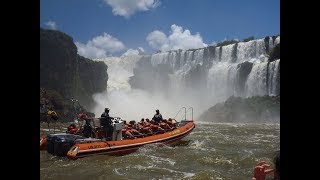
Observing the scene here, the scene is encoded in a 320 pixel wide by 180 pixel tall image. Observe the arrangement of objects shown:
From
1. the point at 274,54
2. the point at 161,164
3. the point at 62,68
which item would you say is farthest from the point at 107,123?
the point at 274,54

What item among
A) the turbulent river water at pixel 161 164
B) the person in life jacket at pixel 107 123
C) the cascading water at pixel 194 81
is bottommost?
the turbulent river water at pixel 161 164

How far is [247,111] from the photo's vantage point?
47.9 meters

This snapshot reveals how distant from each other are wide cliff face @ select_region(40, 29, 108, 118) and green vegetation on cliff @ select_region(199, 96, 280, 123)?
19.1 m

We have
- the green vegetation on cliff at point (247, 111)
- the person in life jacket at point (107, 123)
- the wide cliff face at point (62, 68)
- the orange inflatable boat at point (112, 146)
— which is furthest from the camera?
the wide cliff face at point (62, 68)

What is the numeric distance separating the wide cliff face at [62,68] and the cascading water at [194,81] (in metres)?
5.71

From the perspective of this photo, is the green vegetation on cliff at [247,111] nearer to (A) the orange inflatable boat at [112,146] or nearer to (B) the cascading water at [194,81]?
(B) the cascading water at [194,81]

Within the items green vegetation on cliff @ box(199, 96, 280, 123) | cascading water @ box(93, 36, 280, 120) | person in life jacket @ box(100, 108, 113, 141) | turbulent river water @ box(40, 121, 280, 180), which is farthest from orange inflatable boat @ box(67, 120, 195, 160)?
cascading water @ box(93, 36, 280, 120)

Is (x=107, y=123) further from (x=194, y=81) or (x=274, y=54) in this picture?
(x=194, y=81)

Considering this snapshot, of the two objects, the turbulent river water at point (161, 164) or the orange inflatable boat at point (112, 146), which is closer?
the turbulent river water at point (161, 164)

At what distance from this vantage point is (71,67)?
5281 centimetres

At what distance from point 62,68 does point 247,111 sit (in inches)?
999

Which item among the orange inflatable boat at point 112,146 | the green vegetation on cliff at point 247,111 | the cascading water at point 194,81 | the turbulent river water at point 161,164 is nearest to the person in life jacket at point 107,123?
the orange inflatable boat at point 112,146

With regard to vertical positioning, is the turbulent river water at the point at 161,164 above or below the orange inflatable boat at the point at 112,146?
below

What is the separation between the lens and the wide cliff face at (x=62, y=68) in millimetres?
48219
